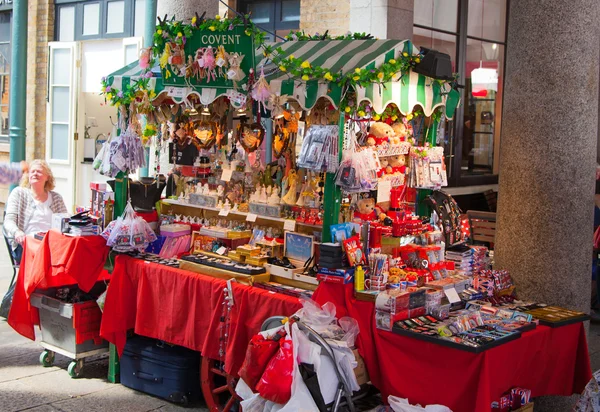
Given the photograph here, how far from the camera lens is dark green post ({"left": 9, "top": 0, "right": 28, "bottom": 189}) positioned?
38.0 feet

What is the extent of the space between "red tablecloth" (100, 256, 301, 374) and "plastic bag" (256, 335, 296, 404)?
0.89 m

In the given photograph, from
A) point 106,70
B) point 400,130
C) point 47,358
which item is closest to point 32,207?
point 47,358

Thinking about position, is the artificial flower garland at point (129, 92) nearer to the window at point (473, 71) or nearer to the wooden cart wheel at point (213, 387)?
the wooden cart wheel at point (213, 387)

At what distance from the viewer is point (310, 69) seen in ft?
18.7

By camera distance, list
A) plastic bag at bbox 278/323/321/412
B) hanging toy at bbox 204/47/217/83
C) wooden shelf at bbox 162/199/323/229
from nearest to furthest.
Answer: plastic bag at bbox 278/323/321/412, hanging toy at bbox 204/47/217/83, wooden shelf at bbox 162/199/323/229

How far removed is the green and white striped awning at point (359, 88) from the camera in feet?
18.6

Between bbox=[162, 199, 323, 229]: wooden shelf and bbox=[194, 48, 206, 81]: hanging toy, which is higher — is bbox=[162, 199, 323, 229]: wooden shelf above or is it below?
below

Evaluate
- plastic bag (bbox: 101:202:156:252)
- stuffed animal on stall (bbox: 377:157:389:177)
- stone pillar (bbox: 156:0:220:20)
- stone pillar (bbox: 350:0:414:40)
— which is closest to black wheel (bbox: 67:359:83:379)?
plastic bag (bbox: 101:202:156:252)

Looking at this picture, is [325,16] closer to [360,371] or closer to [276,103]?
[276,103]

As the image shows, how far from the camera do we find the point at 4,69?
16.6m

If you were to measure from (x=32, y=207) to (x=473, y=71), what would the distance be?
8.16 m

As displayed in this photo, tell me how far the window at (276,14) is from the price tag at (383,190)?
219 inches

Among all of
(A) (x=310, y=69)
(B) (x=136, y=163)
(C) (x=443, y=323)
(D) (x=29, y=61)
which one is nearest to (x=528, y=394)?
(C) (x=443, y=323)

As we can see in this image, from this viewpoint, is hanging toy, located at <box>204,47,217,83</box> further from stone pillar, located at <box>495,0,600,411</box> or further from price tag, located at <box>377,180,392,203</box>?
stone pillar, located at <box>495,0,600,411</box>
